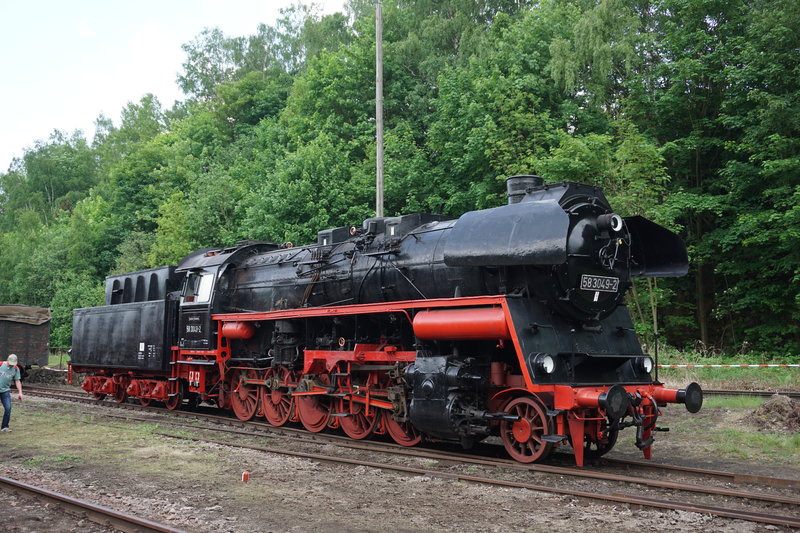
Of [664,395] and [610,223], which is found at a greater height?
[610,223]

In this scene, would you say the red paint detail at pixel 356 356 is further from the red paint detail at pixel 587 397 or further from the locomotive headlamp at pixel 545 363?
the red paint detail at pixel 587 397

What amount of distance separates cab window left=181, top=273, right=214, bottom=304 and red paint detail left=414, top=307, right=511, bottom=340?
263 inches

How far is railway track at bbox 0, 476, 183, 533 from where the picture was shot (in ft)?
18.8

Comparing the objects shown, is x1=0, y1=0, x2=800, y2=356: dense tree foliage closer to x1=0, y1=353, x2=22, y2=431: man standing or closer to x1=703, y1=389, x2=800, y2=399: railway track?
x1=703, y1=389, x2=800, y2=399: railway track

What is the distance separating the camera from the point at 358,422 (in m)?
11.3

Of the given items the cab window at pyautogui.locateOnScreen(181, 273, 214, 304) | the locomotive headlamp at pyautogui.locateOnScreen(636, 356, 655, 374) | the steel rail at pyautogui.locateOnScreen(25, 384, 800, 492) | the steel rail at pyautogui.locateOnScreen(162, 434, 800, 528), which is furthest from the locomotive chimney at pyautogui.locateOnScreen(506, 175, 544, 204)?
the cab window at pyautogui.locateOnScreen(181, 273, 214, 304)

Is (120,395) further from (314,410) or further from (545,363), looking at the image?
(545,363)

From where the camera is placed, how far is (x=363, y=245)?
38.0ft

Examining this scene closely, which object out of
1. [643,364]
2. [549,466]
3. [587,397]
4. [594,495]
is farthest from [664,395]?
[594,495]

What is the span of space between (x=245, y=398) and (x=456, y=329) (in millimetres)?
6614

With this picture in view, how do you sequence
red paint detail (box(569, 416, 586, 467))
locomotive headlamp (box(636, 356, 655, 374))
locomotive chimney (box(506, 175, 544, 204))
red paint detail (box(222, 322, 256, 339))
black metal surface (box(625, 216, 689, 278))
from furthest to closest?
1. red paint detail (box(222, 322, 256, 339))
2. black metal surface (box(625, 216, 689, 278))
3. locomotive chimney (box(506, 175, 544, 204))
4. locomotive headlamp (box(636, 356, 655, 374))
5. red paint detail (box(569, 416, 586, 467))

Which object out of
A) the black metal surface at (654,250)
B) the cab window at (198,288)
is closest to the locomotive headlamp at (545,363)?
the black metal surface at (654,250)

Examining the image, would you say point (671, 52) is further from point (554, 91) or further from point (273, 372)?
point (273, 372)

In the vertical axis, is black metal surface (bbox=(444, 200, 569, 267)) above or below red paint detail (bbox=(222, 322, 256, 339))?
above
